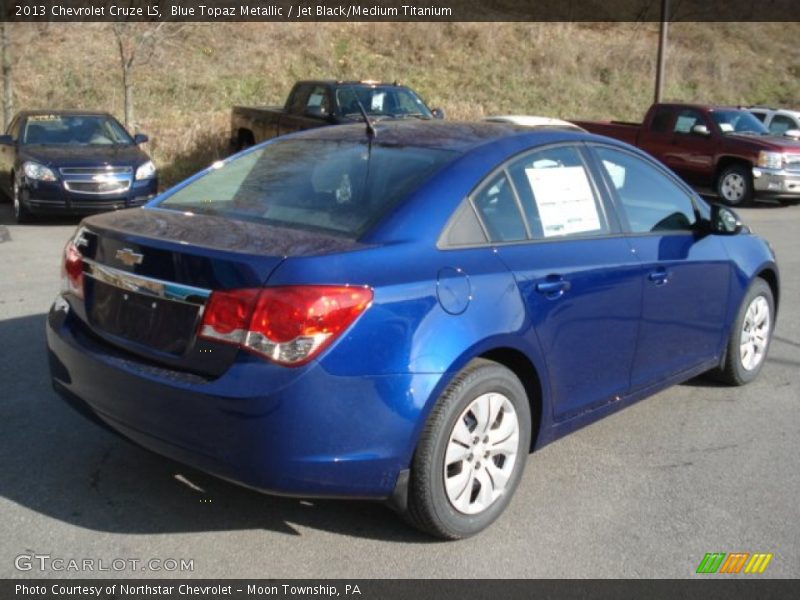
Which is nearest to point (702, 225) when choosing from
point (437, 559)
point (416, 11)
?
point (437, 559)

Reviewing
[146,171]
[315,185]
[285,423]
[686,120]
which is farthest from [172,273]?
[686,120]

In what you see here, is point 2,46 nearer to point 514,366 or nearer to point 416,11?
point 514,366

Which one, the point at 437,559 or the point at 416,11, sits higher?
the point at 416,11

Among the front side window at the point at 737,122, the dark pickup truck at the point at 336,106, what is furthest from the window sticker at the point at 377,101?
the front side window at the point at 737,122

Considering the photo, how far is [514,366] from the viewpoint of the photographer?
3.81m

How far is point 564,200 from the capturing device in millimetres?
4184

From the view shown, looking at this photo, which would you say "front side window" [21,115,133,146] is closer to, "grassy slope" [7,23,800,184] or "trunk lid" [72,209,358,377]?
"grassy slope" [7,23,800,184]

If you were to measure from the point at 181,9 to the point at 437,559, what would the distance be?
80.1ft

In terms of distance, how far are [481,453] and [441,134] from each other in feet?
5.24

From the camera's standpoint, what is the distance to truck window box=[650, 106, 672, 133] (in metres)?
17.1

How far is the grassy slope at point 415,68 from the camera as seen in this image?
68.1ft

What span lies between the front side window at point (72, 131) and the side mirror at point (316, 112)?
111 inches

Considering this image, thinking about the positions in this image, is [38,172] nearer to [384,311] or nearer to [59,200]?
[59,200]

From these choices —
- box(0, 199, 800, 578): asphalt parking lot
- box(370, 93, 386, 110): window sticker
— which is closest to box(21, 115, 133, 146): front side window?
box(370, 93, 386, 110): window sticker
